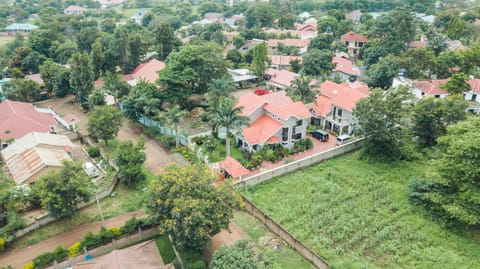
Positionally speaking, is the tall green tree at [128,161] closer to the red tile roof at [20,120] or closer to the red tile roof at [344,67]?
the red tile roof at [20,120]

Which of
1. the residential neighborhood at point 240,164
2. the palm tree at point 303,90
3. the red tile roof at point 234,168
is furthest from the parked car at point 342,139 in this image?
the red tile roof at point 234,168

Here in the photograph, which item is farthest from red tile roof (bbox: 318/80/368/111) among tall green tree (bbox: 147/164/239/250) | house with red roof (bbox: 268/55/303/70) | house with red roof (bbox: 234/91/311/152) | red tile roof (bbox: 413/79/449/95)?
tall green tree (bbox: 147/164/239/250)

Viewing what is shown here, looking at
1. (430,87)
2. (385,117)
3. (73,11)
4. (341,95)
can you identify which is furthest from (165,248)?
(73,11)

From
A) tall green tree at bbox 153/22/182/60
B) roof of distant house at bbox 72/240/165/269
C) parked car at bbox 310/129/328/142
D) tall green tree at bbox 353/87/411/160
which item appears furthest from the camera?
tall green tree at bbox 153/22/182/60

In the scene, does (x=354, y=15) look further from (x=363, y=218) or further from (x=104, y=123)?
(x=363, y=218)

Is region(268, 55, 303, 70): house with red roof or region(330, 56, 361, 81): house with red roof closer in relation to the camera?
region(330, 56, 361, 81): house with red roof

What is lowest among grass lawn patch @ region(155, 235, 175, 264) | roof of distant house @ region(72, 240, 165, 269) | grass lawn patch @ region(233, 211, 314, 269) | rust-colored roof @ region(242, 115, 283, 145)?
grass lawn patch @ region(233, 211, 314, 269)

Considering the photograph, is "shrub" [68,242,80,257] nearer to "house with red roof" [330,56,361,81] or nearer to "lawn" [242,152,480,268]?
"lawn" [242,152,480,268]
